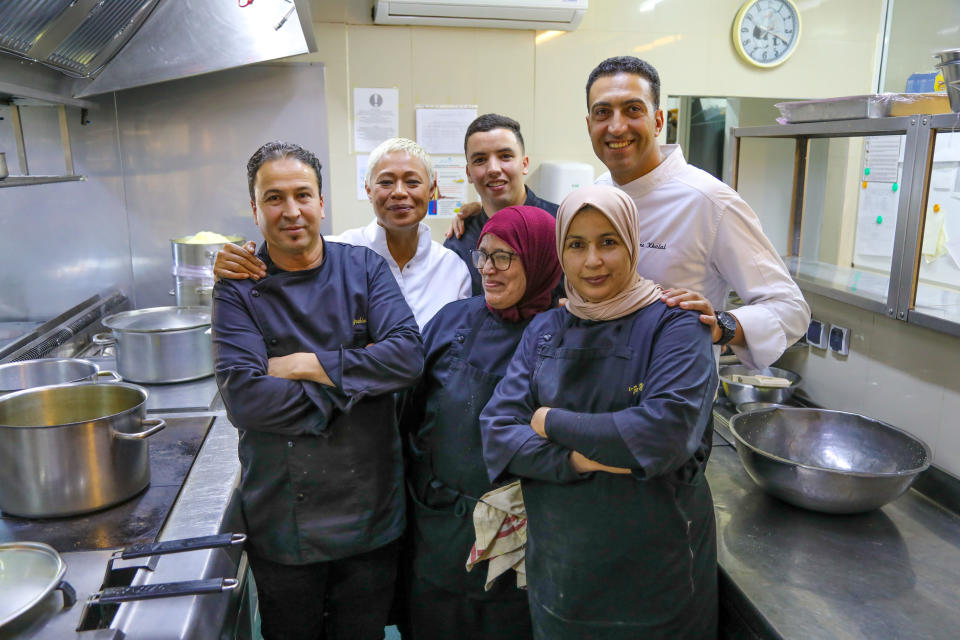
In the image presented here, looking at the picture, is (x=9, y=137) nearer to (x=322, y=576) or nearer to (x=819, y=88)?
(x=322, y=576)

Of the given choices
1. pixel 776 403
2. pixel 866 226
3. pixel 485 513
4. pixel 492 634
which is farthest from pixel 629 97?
Answer: pixel 866 226

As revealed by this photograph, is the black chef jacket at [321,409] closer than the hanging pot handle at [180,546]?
No

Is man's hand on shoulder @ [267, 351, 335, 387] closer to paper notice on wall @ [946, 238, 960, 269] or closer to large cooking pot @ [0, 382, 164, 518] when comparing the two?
large cooking pot @ [0, 382, 164, 518]

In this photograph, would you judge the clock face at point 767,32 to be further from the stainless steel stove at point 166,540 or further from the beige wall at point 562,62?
the stainless steel stove at point 166,540

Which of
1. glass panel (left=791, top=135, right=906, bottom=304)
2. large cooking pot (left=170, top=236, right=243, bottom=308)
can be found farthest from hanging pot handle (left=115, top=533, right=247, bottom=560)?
glass panel (left=791, top=135, right=906, bottom=304)

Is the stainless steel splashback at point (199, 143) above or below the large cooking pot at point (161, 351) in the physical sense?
above

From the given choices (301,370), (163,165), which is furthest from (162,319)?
(163,165)

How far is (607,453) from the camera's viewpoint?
1.09 m

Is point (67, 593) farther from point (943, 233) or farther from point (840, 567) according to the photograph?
point (943, 233)

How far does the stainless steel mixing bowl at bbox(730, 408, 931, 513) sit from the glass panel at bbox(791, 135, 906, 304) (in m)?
1.63

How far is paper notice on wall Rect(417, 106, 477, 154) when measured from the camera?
3486 mm

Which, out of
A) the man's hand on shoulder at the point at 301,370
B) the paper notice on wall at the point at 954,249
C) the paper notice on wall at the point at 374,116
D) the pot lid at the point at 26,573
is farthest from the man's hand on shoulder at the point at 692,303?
the paper notice on wall at the point at 374,116

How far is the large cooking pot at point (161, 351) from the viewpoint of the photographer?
1954mm

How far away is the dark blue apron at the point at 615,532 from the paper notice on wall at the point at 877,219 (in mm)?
2620
